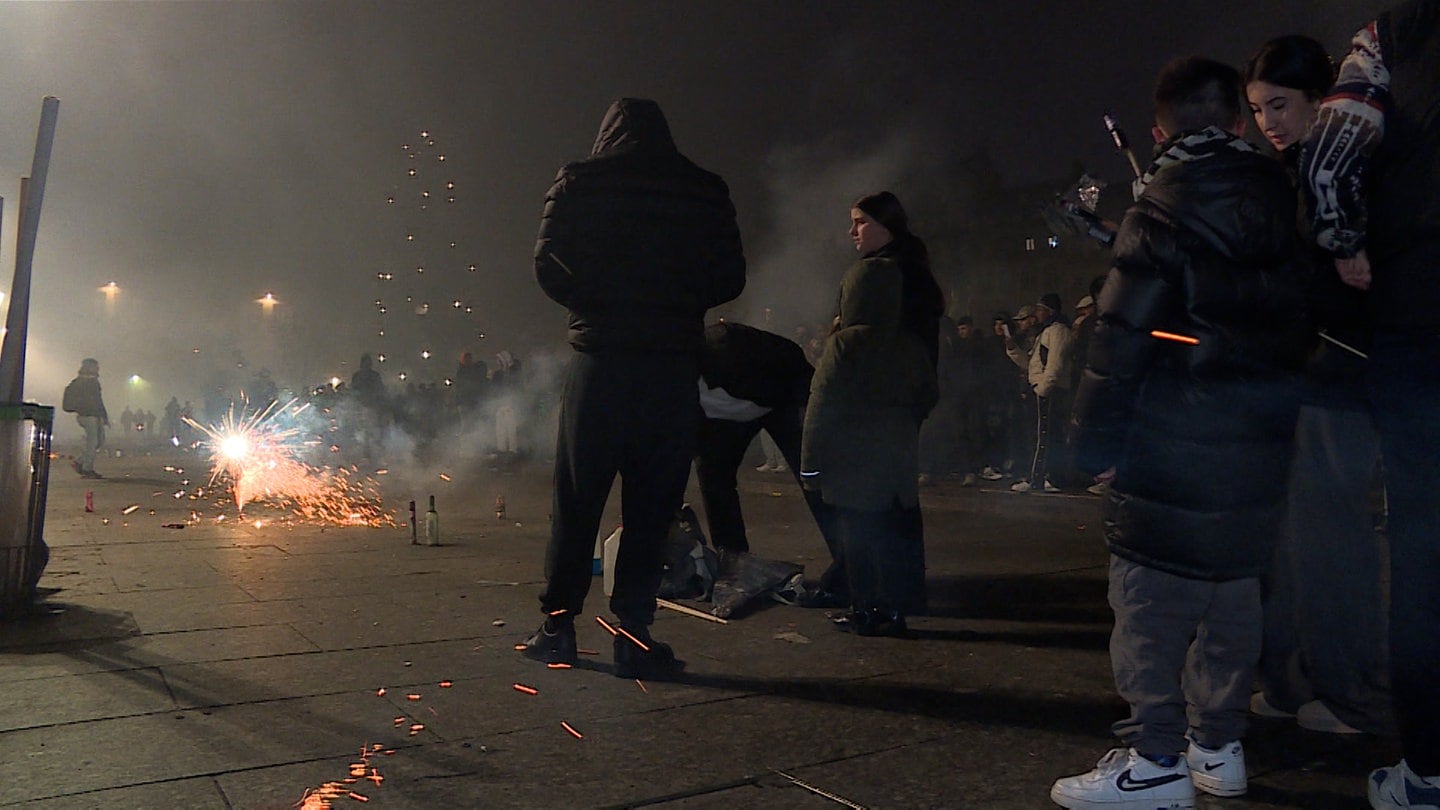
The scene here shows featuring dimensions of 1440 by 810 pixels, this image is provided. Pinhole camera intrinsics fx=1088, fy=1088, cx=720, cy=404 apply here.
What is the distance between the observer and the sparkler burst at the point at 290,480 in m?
10.9

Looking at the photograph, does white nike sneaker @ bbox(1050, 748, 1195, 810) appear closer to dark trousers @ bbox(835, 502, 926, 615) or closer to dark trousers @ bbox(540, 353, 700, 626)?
dark trousers @ bbox(540, 353, 700, 626)

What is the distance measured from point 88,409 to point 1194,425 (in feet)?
64.3

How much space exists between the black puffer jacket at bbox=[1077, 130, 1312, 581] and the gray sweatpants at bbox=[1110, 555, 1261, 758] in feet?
0.24

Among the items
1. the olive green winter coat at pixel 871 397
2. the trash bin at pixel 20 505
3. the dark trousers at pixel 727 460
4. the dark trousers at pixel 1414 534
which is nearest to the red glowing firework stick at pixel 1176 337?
the dark trousers at pixel 1414 534

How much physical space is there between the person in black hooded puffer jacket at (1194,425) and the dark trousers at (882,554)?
6.63 ft

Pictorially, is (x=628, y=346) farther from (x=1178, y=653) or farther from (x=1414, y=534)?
(x=1414, y=534)

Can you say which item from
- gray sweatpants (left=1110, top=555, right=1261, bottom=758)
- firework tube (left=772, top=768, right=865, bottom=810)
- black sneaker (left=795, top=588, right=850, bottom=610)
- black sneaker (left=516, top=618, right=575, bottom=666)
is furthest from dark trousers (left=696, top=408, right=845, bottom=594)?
gray sweatpants (left=1110, top=555, right=1261, bottom=758)

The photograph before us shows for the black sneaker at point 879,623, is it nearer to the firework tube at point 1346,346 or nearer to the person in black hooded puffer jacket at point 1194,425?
the person in black hooded puffer jacket at point 1194,425

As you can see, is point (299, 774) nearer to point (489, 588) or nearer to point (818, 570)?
point (489, 588)

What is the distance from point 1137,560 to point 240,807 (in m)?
2.37

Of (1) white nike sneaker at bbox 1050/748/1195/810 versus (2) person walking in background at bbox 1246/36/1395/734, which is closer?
(1) white nike sneaker at bbox 1050/748/1195/810

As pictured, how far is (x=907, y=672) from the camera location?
420cm

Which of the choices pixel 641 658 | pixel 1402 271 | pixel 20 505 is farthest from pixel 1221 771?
pixel 20 505

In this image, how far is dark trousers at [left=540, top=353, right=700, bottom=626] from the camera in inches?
167
